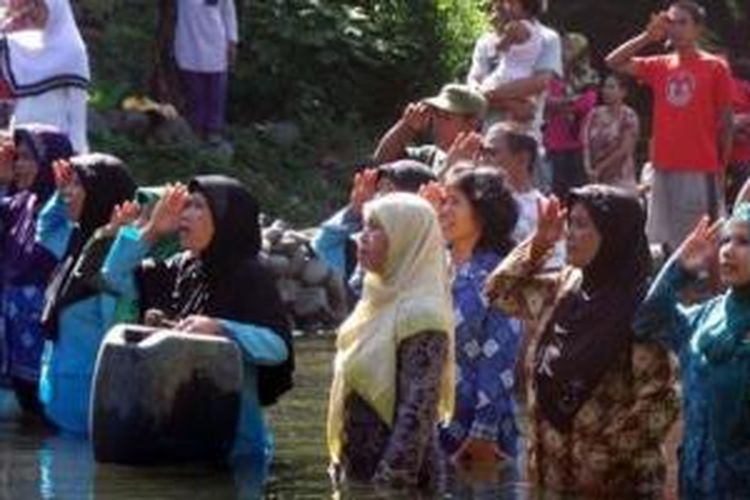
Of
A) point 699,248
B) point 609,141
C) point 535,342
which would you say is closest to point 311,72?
point 609,141

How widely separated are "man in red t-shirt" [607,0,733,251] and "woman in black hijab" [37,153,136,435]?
531 cm

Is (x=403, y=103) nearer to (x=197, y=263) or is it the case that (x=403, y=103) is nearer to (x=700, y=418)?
(x=197, y=263)

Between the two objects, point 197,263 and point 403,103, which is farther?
point 403,103

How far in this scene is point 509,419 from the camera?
411 inches

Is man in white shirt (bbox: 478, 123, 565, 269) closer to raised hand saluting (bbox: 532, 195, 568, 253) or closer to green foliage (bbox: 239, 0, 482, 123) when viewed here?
raised hand saluting (bbox: 532, 195, 568, 253)

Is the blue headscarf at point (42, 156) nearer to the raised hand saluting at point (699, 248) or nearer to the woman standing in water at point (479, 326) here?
the woman standing in water at point (479, 326)

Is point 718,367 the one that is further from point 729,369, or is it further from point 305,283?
point 305,283

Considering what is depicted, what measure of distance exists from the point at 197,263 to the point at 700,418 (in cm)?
240

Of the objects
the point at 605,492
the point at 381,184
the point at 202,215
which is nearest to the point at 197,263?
the point at 202,215

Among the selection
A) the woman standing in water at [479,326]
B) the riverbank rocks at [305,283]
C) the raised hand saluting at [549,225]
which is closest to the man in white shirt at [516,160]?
the woman standing in water at [479,326]

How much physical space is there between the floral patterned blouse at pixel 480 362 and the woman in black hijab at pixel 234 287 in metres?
0.71

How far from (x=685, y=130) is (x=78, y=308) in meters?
5.84

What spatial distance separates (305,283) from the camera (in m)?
16.4

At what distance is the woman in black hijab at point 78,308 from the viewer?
11203 mm
